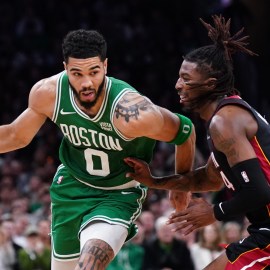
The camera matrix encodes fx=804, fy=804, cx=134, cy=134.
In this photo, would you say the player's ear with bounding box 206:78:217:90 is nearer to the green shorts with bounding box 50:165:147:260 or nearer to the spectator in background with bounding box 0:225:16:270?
the green shorts with bounding box 50:165:147:260

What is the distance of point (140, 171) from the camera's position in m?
Result: 5.99

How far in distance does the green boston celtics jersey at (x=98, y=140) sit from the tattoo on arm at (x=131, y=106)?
59 mm

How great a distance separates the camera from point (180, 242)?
33.1 feet

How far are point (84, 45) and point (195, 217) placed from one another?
150cm

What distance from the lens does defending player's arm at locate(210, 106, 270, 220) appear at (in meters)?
4.73

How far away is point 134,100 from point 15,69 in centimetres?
1117

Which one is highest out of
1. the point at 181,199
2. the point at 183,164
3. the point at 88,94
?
the point at 88,94

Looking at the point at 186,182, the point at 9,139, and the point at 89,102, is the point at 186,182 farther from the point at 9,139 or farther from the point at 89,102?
the point at 9,139

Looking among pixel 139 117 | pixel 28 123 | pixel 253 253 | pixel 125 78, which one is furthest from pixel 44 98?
pixel 125 78

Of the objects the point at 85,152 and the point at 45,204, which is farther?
the point at 45,204

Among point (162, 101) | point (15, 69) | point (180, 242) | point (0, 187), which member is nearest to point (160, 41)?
point (162, 101)

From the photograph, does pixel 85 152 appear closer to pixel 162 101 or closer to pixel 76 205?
pixel 76 205

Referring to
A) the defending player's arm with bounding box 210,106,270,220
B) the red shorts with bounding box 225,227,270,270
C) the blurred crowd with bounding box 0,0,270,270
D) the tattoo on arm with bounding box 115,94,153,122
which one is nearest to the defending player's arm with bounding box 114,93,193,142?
the tattoo on arm with bounding box 115,94,153,122

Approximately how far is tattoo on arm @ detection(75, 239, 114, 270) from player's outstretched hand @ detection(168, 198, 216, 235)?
59cm
